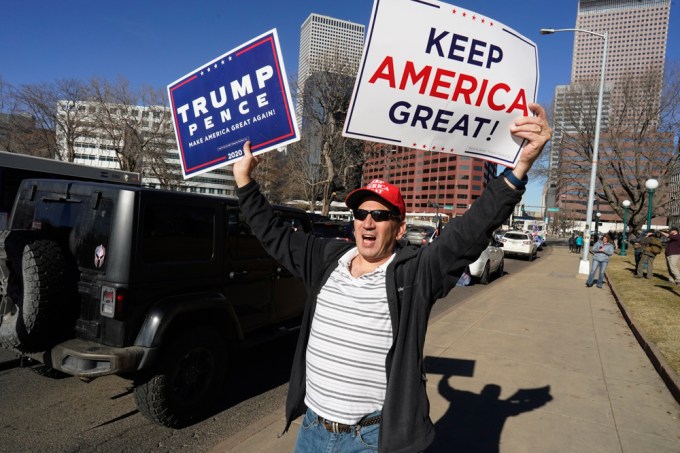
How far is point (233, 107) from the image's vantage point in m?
2.72

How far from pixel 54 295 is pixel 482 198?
135 inches

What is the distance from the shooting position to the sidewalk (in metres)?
3.64

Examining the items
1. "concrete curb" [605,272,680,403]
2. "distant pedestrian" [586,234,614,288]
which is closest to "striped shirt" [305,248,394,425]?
"concrete curb" [605,272,680,403]

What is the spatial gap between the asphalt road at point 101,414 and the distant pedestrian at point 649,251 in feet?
48.6

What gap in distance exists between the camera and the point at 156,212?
386 cm

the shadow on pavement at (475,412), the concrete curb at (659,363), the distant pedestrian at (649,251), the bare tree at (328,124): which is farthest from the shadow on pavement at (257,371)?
the bare tree at (328,124)

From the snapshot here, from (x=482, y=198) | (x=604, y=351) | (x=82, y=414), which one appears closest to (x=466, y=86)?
(x=482, y=198)

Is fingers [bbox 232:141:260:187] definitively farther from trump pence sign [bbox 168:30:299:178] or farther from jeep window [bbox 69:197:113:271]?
jeep window [bbox 69:197:113:271]

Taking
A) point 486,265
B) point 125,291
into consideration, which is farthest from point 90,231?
point 486,265

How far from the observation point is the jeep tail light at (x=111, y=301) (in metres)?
3.49

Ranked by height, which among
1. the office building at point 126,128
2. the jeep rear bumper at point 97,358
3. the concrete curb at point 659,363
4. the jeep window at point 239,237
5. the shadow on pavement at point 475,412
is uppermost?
the office building at point 126,128

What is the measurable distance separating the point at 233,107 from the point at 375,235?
137 centimetres

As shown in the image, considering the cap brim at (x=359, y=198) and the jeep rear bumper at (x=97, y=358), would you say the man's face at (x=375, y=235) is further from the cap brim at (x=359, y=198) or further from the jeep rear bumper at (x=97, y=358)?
the jeep rear bumper at (x=97, y=358)

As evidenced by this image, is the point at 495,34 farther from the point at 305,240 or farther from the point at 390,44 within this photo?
the point at 305,240
